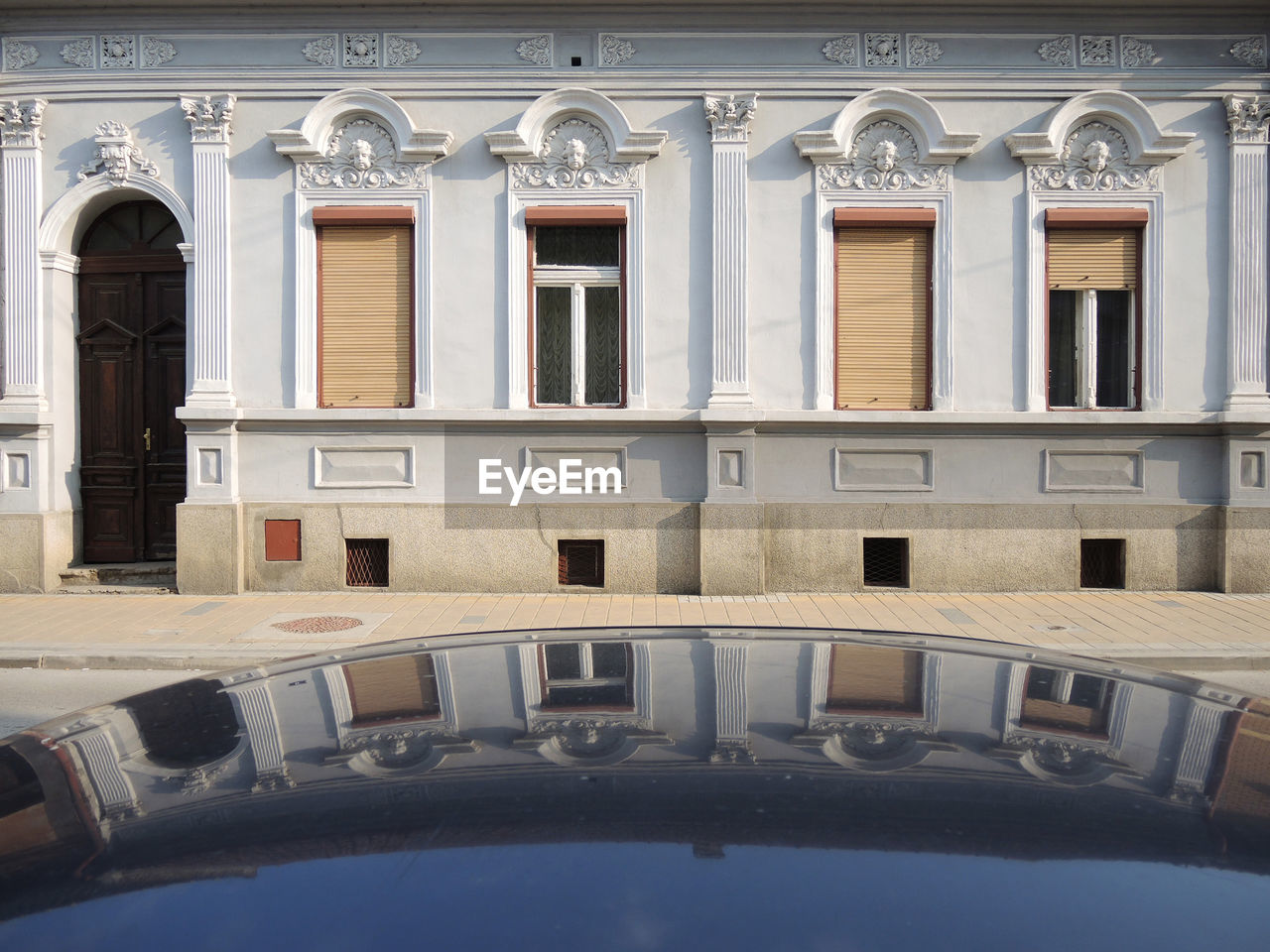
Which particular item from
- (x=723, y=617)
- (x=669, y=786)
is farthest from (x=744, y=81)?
(x=669, y=786)

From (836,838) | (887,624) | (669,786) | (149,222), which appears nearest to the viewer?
(836,838)

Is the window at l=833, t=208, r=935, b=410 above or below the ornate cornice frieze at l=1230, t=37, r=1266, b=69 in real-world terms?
below

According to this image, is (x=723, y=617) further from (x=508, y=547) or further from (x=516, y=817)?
(x=516, y=817)

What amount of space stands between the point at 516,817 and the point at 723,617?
7.42 meters

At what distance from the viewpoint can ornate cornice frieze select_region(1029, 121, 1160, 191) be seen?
10242 millimetres

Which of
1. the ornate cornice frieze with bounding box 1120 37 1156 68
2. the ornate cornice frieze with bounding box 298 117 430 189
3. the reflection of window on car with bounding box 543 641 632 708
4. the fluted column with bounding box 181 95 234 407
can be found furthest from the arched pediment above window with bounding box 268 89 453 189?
the reflection of window on car with bounding box 543 641 632 708

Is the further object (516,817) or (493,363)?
(493,363)

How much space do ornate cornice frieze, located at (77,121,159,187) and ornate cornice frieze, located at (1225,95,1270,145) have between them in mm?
11427

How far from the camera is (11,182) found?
10352 millimetres

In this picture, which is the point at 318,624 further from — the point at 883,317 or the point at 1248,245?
the point at 1248,245

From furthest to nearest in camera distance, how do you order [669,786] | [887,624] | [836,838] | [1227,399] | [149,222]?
[149,222] < [1227,399] < [887,624] < [669,786] < [836,838]

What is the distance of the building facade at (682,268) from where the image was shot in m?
10.1

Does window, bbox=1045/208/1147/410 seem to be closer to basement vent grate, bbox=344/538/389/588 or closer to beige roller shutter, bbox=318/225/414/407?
beige roller shutter, bbox=318/225/414/407

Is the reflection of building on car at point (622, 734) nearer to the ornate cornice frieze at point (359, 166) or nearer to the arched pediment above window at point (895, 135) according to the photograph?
the arched pediment above window at point (895, 135)
